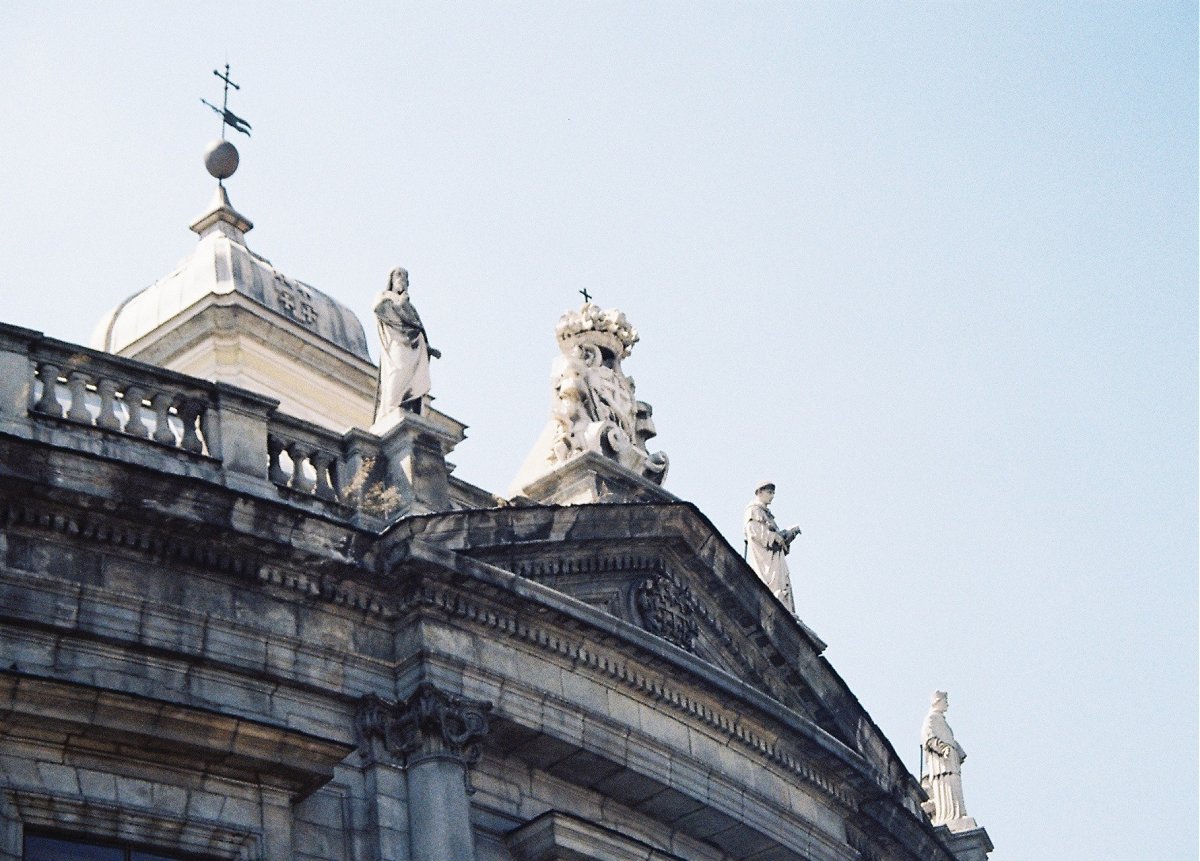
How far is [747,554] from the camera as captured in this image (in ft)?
98.1

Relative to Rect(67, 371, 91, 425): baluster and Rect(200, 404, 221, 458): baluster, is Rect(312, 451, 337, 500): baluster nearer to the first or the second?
Rect(200, 404, 221, 458): baluster

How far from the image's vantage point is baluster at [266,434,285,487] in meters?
24.0

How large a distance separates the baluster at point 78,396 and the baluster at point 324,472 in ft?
7.58

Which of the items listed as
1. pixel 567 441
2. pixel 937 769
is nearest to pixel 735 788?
pixel 567 441

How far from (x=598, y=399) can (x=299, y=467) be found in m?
4.88

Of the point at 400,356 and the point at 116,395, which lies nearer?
the point at 116,395

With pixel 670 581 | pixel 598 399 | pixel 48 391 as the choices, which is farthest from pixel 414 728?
pixel 598 399

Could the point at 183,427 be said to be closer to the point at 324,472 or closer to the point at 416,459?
the point at 324,472

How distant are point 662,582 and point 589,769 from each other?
8.90ft

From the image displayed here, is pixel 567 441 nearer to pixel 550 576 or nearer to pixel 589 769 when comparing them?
pixel 550 576

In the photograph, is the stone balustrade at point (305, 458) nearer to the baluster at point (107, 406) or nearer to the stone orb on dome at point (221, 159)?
the baluster at point (107, 406)

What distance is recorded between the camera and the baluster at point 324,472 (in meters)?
24.1

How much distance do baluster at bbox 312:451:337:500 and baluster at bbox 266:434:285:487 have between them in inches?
12.1

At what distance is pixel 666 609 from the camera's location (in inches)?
1041
